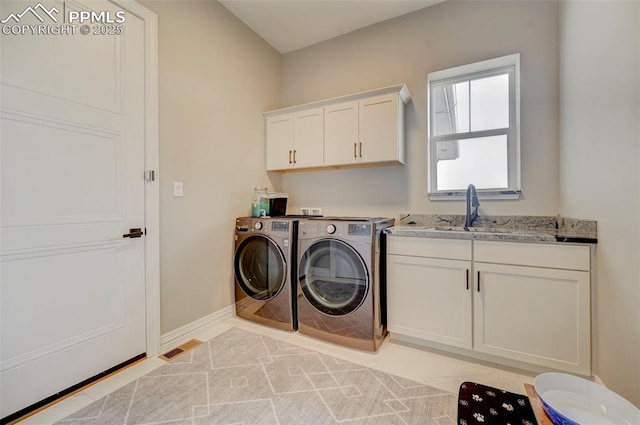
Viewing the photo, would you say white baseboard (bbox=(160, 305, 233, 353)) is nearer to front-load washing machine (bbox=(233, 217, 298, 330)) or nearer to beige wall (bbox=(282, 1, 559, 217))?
front-load washing machine (bbox=(233, 217, 298, 330))

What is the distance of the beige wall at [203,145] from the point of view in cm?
202

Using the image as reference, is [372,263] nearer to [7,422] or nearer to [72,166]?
[72,166]

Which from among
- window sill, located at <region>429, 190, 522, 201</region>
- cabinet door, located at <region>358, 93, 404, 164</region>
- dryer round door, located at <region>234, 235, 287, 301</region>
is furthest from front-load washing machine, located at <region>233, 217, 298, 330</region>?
window sill, located at <region>429, 190, 522, 201</region>

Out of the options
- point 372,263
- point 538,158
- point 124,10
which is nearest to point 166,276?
point 372,263

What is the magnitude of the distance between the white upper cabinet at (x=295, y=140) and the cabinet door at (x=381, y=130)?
1.41ft

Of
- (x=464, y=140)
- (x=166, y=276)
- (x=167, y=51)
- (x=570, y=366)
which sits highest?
(x=167, y=51)

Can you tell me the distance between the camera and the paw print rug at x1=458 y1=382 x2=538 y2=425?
1270 mm

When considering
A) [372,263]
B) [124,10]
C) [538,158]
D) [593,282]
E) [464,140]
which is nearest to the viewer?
[593,282]

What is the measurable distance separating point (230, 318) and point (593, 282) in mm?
2651

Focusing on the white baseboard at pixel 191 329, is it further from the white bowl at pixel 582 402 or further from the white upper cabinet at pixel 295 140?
the white bowl at pixel 582 402

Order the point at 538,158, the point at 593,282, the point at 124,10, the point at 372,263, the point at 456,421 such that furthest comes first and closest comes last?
1. the point at 538,158
2. the point at 372,263
3. the point at 124,10
4. the point at 593,282
5. the point at 456,421

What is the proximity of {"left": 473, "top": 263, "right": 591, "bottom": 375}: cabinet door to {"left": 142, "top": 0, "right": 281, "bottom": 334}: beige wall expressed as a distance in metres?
2.09

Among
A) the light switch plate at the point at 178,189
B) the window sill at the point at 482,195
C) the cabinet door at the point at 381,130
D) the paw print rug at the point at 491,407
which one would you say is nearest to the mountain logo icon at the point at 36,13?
the light switch plate at the point at 178,189

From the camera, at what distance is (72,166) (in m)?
1.52
